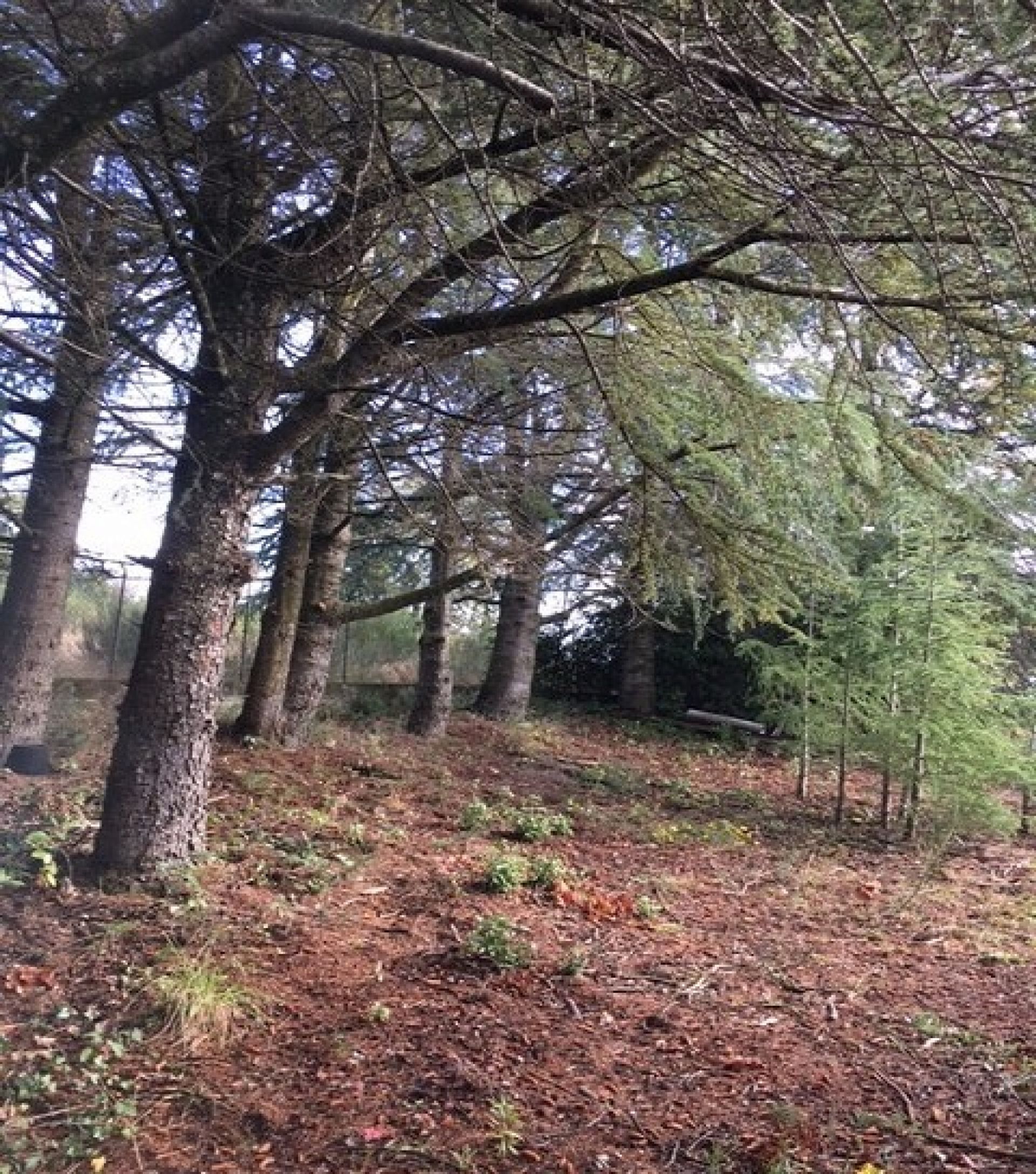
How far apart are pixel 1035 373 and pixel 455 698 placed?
1178 cm

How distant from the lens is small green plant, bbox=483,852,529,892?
592 cm

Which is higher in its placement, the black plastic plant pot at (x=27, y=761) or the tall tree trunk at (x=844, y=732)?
the tall tree trunk at (x=844, y=732)

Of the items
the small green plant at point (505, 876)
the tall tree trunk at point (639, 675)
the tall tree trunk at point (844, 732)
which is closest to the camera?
the small green plant at point (505, 876)

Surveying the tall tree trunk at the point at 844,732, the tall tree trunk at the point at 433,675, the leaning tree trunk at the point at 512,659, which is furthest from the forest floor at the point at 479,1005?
the leaning tree trunk at the point at 512,659

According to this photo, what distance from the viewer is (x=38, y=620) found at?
7098mm

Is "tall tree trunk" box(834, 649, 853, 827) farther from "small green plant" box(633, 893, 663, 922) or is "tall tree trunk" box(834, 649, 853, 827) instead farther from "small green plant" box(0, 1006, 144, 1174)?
"small green plant" box(0, 1006, 144, 1174)

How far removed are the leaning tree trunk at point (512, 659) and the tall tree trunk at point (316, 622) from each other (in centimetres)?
392

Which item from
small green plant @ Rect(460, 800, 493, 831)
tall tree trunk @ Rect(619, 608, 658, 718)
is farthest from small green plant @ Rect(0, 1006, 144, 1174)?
tall tree trunk @ Rect(619, 608, 658, 718)

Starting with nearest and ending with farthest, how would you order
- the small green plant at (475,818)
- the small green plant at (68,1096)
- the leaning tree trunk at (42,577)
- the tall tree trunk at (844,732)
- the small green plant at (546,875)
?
the small green plant at (68,1096)
the small green plant at (546,875)
the leaning tree trunk at (42,577)
the small green plant at (475,818)
the tall tree trunk at (844,732)

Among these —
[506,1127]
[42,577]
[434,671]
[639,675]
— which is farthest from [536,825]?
[639,675]

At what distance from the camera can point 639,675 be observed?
612 inches

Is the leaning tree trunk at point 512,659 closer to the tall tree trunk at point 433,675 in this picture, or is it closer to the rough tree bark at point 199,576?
the tall tree trunk at point 433,675

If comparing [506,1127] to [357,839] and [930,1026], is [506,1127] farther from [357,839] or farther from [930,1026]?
[357,839]

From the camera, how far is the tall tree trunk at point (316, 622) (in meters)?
8.93
